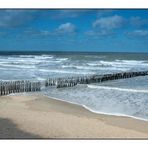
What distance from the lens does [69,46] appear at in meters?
8.44

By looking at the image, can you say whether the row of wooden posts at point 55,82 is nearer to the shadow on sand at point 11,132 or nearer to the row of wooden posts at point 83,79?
the row of wooden posts at point 83,79

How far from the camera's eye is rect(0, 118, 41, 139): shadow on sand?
707 centimetres

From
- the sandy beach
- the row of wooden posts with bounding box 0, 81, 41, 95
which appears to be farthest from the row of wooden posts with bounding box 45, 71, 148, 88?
the sandy beach

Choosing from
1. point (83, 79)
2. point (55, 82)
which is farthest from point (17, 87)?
point (83, 79)

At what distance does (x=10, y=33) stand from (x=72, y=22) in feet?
4.08

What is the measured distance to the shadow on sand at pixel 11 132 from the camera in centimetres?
707

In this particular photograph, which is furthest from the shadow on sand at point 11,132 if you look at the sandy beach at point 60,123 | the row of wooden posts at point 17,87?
the row of wooden posts at point 17,87

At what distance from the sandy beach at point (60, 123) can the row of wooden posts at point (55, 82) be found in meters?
1.93

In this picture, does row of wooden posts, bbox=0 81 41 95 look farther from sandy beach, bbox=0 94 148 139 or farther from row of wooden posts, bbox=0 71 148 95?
sandy beach, bbox=0 94 148 139

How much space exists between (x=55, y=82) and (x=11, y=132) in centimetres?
822

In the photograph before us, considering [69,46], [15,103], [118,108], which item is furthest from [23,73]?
[69,46]

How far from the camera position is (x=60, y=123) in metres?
8.23

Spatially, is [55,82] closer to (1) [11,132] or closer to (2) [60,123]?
(2) [60,123]
